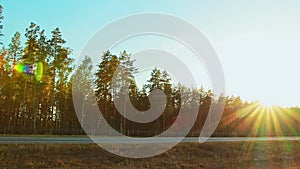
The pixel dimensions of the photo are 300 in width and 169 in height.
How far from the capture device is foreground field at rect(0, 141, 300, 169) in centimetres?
1419

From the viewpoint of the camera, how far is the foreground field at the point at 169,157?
14.2 m

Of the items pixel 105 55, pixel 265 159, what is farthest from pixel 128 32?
pixel 105 55

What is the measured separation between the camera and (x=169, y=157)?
712 inches

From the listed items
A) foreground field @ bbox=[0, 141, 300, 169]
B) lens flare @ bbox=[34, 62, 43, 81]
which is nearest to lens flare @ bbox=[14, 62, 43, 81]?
lens flare @ bbox=[34, 62, 43, 81]

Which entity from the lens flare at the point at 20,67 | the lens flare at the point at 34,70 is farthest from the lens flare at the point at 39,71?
the lens flare at the point at 20,67

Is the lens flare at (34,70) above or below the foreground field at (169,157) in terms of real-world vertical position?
above

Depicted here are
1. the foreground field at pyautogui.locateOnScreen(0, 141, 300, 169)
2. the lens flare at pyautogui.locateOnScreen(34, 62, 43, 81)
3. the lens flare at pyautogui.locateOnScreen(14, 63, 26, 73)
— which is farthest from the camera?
the lens flare at pyautogui.locateOnScreen(14, 63, 26, 73)

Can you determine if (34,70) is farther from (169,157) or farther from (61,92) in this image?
(169,157)

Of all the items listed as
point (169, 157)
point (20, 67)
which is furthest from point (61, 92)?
point (169, 157)

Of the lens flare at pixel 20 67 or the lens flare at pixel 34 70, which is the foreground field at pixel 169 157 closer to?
the lens flare at pixel 34 70

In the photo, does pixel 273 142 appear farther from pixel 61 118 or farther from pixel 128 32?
pixel 61 118

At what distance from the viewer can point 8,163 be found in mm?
13250

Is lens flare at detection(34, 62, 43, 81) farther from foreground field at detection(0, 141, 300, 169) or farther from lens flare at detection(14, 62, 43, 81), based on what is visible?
foreground field at detection(0, 141, 300, 169)

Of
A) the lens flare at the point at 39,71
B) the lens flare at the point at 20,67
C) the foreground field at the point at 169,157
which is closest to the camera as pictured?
the foreground field at the point at 169,157
